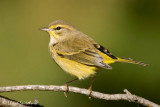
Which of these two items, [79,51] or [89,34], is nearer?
[79,51]

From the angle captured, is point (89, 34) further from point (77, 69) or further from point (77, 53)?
point (77, 69)

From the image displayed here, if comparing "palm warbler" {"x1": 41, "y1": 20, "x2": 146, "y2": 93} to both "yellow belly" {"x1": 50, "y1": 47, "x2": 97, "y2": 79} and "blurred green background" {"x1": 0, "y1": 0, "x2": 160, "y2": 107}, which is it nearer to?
"yellow belly" {"x1": 50, "y1": 47, "x2": 97, "y2": 79}

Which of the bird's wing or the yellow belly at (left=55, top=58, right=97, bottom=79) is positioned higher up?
the bird's wing

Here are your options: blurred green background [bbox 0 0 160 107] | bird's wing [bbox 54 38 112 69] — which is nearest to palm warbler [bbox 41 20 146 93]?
bird's wing [bbox 54 38 112 69]

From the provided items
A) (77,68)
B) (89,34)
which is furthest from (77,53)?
(89,34)

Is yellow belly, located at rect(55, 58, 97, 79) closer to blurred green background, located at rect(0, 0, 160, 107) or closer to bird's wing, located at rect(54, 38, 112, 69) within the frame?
bird's wing, located at rect(54, 38, 112, 69)

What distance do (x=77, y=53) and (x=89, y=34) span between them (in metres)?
2.33

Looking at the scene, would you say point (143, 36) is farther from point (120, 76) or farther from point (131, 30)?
point (120, 76)

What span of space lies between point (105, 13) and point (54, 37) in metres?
2.45

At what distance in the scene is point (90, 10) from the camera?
24.7 feet

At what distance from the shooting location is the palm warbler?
422 cm

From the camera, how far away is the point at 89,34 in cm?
686

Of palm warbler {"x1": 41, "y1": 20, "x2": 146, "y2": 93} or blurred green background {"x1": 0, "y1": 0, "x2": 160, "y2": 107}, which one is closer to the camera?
palm warbler {"x1": 41, "y1": 20, "x2": 146, "y2": 93}

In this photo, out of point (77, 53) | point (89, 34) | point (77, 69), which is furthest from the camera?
point (89, 34)
